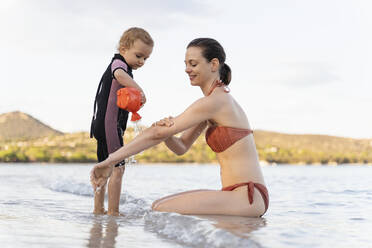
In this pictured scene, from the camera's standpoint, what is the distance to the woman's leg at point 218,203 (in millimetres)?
3967

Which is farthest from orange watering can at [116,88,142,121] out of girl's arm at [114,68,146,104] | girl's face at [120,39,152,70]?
girl's face at [120,39,152,70]

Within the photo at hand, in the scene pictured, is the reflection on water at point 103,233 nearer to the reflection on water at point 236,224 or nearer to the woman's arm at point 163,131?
the woman's arm at point 163,131

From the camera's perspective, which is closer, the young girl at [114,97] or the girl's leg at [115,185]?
the young girl at [114,97]

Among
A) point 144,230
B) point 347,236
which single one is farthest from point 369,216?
point 144,230

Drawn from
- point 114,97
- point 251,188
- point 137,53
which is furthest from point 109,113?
point 251,188

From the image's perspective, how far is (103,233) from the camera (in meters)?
4.05

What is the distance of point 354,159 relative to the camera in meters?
88.0

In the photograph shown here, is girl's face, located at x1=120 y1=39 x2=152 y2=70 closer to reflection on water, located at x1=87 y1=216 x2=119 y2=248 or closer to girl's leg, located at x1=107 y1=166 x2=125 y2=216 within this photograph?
girl's leg, located at x1=107 y1=166 x2=125 y2=216

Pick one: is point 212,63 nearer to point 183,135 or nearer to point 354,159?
point 183,135

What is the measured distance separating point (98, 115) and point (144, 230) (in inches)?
58.8

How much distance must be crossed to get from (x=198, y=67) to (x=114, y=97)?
1362 millimetres

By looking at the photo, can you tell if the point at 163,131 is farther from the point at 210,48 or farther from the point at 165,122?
the point at 210,48

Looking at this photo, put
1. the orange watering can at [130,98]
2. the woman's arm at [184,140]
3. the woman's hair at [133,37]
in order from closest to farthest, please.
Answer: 1. the woman's arm at [184,140]
2. the orange watering can at [130,98]
3. the woman's hair at [133,37]

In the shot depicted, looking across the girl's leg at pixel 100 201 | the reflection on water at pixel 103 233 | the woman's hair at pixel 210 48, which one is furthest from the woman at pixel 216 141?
the girl's leg at pixel 100 201
